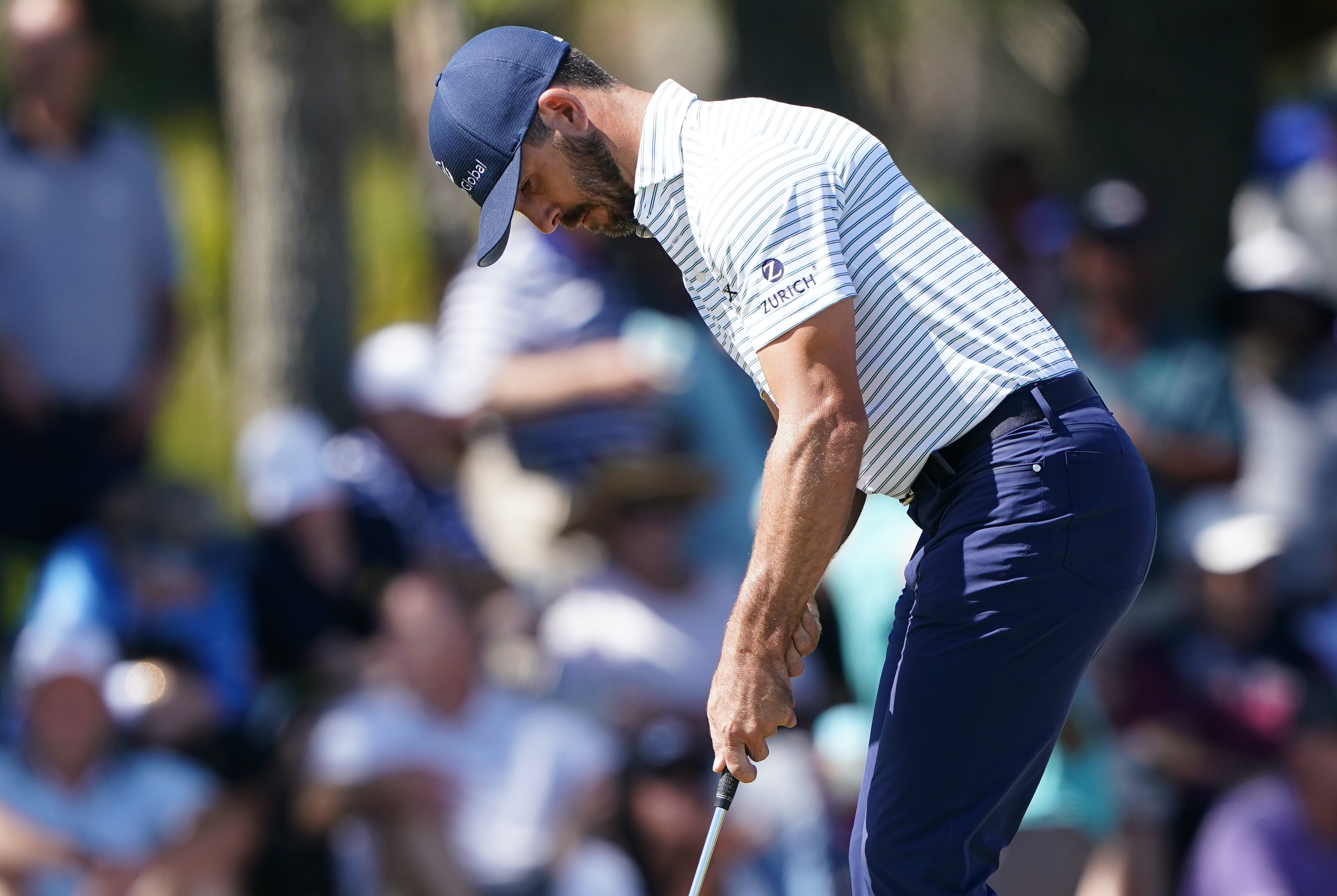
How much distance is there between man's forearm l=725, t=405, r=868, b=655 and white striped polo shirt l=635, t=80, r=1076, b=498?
18 cm

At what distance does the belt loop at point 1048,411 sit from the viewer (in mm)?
2963

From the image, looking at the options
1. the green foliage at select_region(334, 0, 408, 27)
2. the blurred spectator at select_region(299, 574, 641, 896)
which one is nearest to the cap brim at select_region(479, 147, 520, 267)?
the blurred spectator at select_region(299, 574, 641, 896)

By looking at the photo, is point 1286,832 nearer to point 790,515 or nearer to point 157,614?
point 790,515

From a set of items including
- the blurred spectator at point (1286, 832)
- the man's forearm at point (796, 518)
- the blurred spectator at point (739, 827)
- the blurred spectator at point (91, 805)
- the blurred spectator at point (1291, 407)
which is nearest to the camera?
the man's forearm at point (796, 518)

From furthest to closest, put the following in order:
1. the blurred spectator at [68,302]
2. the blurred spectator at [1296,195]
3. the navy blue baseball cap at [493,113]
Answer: the blurred spectator at [1296,195], the blurred spectator at [68,302], the navy blue baseball cap at [493,113]

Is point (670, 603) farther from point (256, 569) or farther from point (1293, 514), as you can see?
point (1293, 514)

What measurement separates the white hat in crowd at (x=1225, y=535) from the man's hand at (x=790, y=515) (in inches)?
142

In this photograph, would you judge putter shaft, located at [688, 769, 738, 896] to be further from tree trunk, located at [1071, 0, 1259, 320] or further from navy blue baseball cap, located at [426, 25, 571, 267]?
tree trunk, located at [1071, 0, 1259, 320]

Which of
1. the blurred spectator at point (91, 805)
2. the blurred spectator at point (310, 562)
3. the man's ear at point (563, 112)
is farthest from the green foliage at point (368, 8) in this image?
the man's ear at point (563, 112)

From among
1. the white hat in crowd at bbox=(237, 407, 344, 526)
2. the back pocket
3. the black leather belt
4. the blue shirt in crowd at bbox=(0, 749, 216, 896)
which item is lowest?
the blue shirt in crowd at bbox=(0, 749, 216, 896)

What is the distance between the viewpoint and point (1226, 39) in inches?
315

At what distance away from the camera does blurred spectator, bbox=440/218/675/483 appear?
19.4 ft

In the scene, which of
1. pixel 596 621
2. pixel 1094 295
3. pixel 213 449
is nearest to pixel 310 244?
pixel 213 449

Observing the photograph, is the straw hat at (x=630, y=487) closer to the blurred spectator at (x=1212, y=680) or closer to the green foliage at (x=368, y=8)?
the blurred spectator at (x=1212, y=680)
